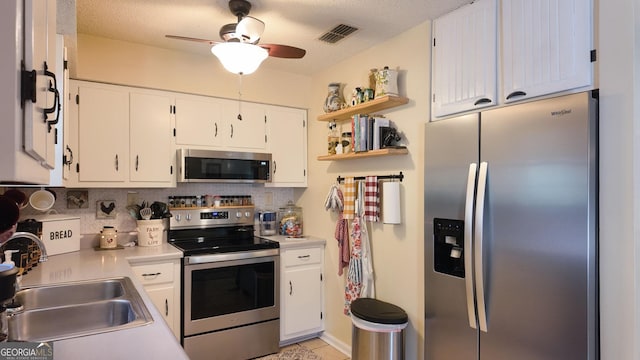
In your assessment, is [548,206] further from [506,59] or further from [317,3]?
[317,3]

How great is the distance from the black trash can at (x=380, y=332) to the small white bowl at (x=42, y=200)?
2.31 m

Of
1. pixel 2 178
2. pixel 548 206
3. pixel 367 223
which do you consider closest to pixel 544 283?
pixel 548 206

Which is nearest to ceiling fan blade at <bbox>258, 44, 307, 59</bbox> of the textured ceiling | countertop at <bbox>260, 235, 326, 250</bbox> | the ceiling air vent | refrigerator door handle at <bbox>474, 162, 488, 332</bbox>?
the textured ceiling

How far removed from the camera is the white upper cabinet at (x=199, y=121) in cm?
318

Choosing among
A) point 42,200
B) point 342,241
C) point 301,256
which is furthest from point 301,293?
point 42,200

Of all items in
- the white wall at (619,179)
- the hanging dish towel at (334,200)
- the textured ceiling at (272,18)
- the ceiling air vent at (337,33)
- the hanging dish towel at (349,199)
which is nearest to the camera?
the white wall at (619,179)

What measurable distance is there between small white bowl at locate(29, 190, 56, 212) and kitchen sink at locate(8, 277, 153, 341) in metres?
1.07

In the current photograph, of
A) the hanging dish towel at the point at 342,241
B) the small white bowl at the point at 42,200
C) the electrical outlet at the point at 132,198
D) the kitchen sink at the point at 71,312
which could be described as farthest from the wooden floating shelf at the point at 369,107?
the small white bowl at the point at 42,200

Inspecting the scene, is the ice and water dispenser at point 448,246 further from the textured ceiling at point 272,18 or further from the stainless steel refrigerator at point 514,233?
the textured ceiling at point 272,18

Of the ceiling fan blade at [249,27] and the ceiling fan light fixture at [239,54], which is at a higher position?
the ceiling fan blade at [249,27]

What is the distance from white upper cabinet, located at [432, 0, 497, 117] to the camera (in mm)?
2119

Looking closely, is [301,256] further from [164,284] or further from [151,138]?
[151,138]

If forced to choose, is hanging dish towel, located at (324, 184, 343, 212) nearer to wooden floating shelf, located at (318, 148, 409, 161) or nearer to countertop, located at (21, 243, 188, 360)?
wooden floating shelf, located at (318, 148, 409, 161)

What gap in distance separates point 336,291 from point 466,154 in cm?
185
